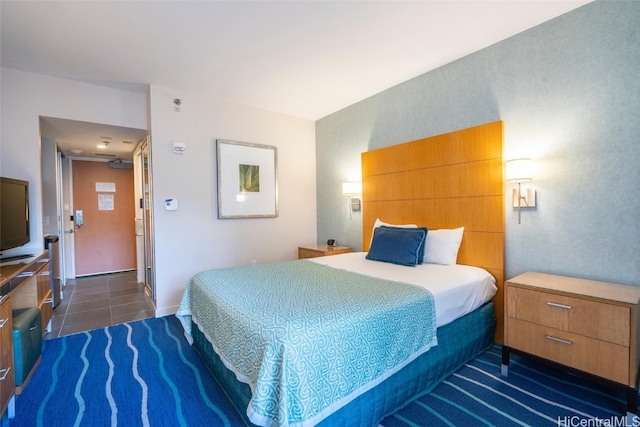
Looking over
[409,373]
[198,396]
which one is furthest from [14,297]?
[409,373]

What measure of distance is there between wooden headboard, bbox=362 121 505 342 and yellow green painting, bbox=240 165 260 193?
1.70 metres

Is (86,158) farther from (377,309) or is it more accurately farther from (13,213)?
(377,309)

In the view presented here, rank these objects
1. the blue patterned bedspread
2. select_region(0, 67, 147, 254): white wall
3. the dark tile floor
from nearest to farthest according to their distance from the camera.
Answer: the blue patterned bedspread
select_region(0, 67, 147, 254): white wall
the dark tile floor

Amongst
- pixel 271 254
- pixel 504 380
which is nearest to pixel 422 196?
pixel 504 380

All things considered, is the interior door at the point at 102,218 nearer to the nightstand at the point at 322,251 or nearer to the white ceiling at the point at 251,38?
the white ceiling at the point at 251,38

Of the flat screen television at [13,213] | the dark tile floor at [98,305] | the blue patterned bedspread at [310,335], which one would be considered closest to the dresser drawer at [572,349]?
the blue patterned bedspread at [310,335]

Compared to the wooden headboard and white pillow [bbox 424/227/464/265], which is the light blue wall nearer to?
the wooden headboard

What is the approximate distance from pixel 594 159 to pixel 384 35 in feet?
6.19

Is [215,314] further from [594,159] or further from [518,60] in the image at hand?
[518,60]

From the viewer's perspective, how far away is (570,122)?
219 cm

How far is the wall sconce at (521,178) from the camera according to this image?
7.55 ft

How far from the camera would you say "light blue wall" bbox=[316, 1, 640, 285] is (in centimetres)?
196

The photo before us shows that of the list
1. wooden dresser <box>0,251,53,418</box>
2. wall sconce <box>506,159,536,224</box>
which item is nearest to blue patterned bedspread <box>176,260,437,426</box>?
wooden dresser <box>0,251,53,418</box>

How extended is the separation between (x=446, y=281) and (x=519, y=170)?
1107 millimetres
